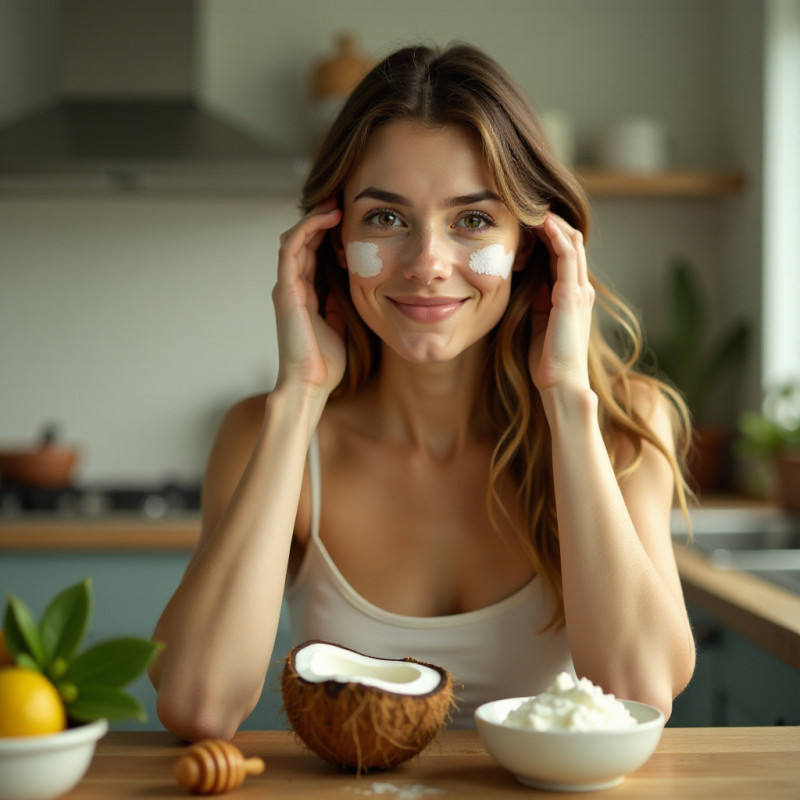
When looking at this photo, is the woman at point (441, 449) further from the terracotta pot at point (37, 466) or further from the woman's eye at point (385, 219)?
the terracotta pot at point (37, 466)

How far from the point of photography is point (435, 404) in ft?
5.43

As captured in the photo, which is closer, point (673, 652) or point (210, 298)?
point (673, 652)

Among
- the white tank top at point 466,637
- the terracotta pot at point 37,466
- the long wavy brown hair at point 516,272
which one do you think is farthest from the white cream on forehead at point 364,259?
the terracotta pot at point 37,466

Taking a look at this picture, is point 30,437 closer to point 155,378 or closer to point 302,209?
point 155,378

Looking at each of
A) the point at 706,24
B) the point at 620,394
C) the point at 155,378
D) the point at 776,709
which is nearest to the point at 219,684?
the point at 620,394

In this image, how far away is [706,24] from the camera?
11.5 feet

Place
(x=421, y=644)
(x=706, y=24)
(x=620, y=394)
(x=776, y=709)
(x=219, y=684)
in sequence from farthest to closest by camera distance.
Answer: (x=706, y=24) → (x=776, y=709) → (x=620, y=394) → (x=421, y=644) → (x=219, y=684)

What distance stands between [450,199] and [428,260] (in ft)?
0.29

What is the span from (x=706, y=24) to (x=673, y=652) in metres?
2.87

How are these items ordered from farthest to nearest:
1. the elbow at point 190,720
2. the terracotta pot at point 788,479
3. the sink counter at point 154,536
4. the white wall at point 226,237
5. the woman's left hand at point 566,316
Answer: the white wall at point 226,237 < the terracotta pot at point 788,479 < the sink counter at point 154,536 < the woman's left hand at point 566,316 < the elbow at point 190,720

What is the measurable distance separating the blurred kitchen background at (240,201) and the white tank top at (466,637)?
1980 mm

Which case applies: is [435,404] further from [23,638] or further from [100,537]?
[100,537]

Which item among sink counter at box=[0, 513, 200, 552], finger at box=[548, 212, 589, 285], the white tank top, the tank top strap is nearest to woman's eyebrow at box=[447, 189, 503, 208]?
finger at box=[548, 212, 589, 285]

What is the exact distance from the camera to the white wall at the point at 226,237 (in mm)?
3443
